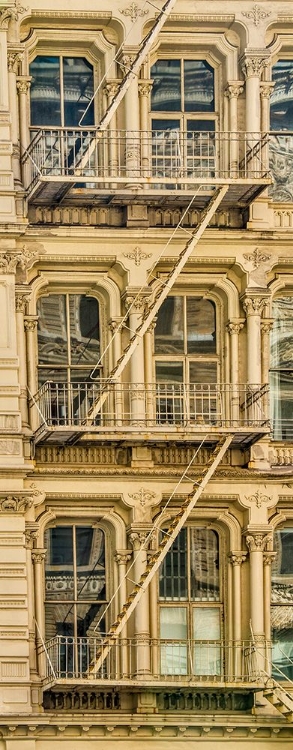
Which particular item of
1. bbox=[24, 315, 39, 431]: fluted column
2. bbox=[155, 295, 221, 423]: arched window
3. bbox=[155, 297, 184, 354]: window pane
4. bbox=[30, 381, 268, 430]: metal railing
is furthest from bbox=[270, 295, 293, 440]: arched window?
bbox=[24, 315, 39, 431]: fluted column

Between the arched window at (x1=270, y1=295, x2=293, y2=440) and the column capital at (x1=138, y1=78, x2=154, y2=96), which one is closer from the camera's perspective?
the column capital at (x1=138, y1=78, x2=154, y2=96)

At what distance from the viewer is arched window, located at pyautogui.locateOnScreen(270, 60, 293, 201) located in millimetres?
58875

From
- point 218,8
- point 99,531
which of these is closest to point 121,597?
point 99,531

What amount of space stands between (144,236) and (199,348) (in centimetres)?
208

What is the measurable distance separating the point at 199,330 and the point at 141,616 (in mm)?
4693

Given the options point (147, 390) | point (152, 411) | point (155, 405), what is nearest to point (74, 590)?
point (152, 411)

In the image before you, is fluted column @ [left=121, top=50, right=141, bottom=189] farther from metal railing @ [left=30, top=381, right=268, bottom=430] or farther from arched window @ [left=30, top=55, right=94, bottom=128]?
metal railing @ [left=30, top=381, right=268, bottom=430]

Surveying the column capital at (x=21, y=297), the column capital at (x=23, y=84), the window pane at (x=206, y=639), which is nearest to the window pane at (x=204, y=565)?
the window pane at (x=206, y=639)

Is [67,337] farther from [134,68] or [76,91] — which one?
[134,68]

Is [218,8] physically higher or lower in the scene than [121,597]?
higher

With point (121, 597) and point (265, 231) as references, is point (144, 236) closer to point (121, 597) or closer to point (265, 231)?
point (265, 231)

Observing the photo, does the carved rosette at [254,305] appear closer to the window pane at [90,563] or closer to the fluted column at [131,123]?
the fluted column at [131,123]

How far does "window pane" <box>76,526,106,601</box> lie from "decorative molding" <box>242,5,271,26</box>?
8292 mm

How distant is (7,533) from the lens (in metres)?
56.6
